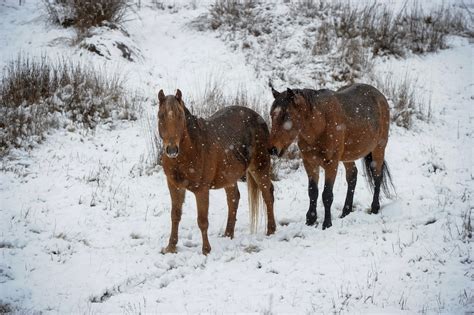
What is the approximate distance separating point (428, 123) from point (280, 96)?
21.7 ft

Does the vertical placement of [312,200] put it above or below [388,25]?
below

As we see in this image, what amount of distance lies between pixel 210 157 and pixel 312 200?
180 centimetres

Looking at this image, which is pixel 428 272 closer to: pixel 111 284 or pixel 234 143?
pixel 234 143

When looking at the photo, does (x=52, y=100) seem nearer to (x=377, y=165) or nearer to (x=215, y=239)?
(x=215, y=239)

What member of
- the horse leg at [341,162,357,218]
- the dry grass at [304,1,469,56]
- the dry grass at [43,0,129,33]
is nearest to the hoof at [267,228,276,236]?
the horse leg at [341,162,357,218]

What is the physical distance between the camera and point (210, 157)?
17.6 feet

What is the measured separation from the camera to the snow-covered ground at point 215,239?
4.20 meters

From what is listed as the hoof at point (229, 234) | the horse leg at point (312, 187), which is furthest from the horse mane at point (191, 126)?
→ the horse leg at point (312, 187)

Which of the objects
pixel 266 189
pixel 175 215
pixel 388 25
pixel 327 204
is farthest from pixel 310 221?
pixel 388 25

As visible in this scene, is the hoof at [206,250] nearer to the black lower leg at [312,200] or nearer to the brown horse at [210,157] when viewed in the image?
the brown horse at [210,157]

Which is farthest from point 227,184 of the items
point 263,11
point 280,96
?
point 263,11

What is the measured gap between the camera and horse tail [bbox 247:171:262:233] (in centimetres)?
619

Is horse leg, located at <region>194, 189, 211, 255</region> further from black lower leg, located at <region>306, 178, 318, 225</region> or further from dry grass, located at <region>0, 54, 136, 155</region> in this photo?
dry grass, located at <region>0, 54, 136, 155</region>

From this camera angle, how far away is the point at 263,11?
561 inches
